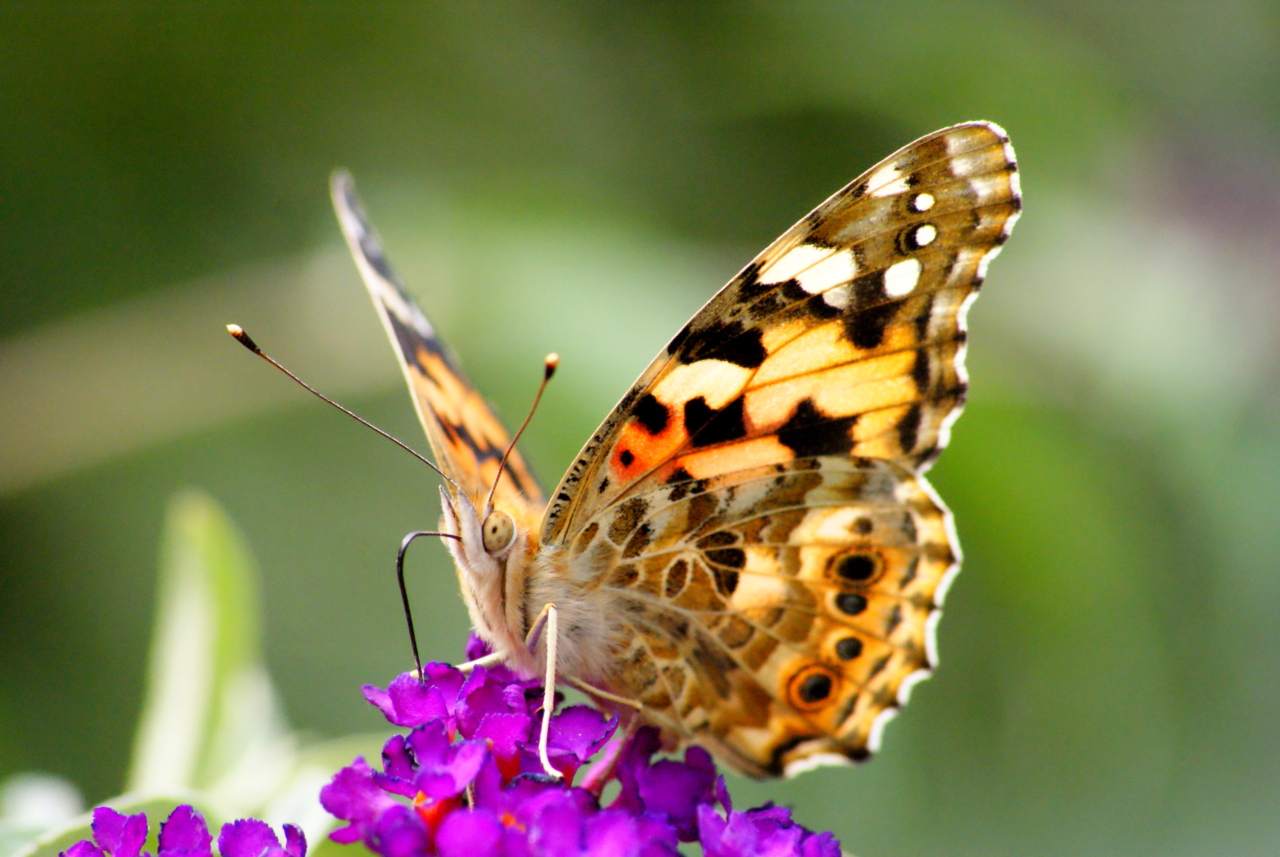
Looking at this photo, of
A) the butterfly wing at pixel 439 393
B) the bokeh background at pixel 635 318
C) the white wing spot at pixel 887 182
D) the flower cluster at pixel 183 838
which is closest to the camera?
the flower cluster at pixel 183 838

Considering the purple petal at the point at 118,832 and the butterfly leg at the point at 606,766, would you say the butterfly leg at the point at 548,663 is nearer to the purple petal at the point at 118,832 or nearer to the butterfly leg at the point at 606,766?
the butterfly leg at the point at 606,766

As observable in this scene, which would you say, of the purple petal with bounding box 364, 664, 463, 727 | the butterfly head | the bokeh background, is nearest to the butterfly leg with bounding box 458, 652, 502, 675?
the butterfly head

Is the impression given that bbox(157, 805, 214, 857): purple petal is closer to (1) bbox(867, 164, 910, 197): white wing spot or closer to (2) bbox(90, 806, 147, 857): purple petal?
(2) bbox(90, 806, 147, 857): purple petal

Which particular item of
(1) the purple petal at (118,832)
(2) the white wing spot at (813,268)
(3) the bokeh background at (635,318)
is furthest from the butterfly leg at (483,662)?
(3) the bokeh background at (635,318)

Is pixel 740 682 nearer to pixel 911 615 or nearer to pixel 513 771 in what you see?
pixel 911 615

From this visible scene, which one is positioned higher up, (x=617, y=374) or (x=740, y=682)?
(x=617, y=374)

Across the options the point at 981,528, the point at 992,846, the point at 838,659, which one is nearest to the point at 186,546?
the point at 838,659

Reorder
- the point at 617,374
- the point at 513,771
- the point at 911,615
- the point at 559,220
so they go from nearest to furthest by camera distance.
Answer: the point at 513,771
the point at 911,615
the point at 617,374
the point at 559,220

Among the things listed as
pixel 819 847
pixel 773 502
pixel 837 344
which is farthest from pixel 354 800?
pixel 837 344
